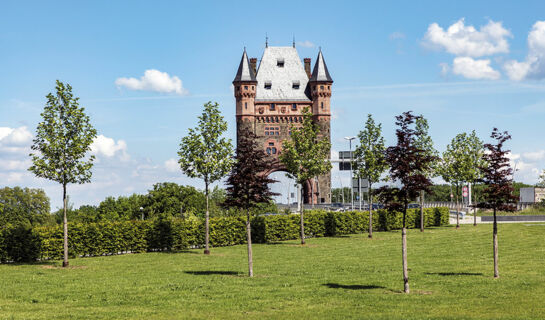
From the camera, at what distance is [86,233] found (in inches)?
1293

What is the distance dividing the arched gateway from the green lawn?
61.7 m

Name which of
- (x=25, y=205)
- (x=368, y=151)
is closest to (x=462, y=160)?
(x=368, y=151)

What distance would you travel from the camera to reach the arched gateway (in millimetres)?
94625

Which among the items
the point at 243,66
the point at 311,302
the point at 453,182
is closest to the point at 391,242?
the point at 453,182

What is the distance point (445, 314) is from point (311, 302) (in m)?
4.03

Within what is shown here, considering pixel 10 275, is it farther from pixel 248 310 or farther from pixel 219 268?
pixel 248 310

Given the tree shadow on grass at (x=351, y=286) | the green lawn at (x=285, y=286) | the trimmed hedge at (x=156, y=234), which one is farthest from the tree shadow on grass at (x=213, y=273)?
the trimmed hedge at (x=156, y=234)

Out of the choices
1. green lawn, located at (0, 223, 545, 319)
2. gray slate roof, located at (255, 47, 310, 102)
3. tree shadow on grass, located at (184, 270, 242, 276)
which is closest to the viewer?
green lawn, located at (0, 223, 545, 319)

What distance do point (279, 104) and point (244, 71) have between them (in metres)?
8.35

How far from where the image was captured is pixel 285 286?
2002 centimetres

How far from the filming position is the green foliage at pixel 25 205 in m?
83.1

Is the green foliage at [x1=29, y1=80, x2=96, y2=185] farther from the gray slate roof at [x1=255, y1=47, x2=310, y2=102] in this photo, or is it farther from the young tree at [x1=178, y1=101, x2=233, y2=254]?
the gray slate roof at [x1=255, y1=47, x2=310, y2=102]

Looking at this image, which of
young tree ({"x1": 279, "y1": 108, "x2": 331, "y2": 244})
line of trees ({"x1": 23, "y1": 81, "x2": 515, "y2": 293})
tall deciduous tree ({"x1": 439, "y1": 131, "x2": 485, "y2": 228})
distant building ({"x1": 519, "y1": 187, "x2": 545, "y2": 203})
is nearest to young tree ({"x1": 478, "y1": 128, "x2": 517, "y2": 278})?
line of trees ({"x1": 23, "y1": 81, "x2": 515, "y2": 293})

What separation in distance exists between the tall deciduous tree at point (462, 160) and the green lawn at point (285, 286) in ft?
65.4
